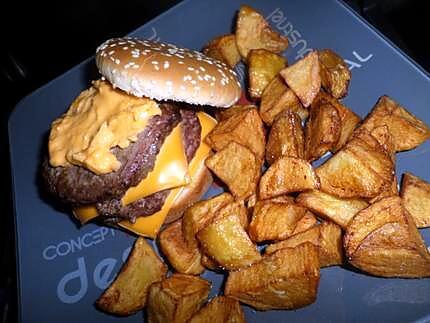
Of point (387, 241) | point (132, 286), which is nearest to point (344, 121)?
point (387, 241)

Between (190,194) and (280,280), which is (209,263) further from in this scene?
(280,280)

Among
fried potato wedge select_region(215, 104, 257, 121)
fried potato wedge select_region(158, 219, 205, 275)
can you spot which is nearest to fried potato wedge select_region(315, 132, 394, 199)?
fried potato wedge select_region(215, 104, 257, 121)


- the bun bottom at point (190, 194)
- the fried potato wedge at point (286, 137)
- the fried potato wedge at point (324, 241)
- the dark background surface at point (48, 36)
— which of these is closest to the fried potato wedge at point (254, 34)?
the fried potato wedge at point (286, 137)

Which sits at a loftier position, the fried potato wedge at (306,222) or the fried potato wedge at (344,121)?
the fried potato wedge at (344,121)

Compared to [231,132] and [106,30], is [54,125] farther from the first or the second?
[106,30]

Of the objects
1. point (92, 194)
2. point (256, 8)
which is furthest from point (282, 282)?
point (256, 8)

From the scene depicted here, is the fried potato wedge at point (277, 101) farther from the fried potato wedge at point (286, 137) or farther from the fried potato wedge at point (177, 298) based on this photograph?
the fried potato wedge at point (177, 298)

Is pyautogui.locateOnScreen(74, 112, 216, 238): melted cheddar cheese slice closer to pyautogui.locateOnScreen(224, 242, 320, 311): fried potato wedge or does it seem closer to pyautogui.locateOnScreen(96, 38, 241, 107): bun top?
pyautogui.locateOnScreen(96, 38, 241, 107): bun top
